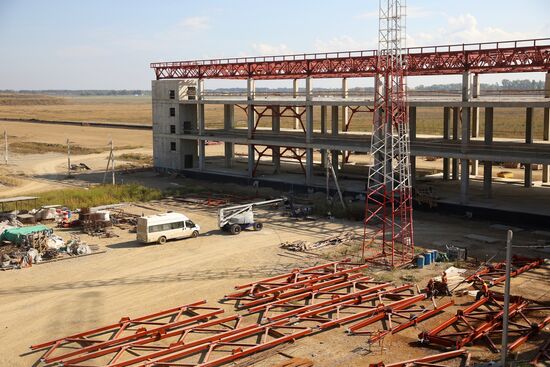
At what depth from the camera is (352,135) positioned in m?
60.3

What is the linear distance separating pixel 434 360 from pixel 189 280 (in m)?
12.6

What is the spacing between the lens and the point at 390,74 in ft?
104

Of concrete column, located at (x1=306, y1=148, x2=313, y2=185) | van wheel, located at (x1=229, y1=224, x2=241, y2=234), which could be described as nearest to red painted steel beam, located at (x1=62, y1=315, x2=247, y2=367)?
van wheel, located at (x1=229, y1=224, x2=241, y2=234)

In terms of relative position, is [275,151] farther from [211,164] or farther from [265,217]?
[265,217]

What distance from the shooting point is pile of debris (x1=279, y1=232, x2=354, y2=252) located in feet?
111

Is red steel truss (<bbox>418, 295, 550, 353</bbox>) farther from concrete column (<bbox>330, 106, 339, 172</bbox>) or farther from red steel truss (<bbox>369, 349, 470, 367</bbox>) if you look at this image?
concrete column (<bbox>330, 106, 339, 172</bbox>)

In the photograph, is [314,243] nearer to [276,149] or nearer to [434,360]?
[434,360]

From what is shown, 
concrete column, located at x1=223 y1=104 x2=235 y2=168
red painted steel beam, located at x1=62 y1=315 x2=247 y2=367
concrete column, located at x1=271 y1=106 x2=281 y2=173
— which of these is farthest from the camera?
concrete column, located at x1=223 y1=104 x2=235 y2=168

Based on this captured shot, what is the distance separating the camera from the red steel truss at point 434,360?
18.8 m

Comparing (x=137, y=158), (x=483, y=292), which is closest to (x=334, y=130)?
(x=137, y=158)

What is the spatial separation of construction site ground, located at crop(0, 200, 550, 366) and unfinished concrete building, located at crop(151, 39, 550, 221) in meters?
7.07

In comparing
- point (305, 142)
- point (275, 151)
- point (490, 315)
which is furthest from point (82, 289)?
point (275, 151)

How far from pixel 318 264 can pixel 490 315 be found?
9.90 meters

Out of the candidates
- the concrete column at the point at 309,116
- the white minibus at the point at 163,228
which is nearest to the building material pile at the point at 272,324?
the white minibus at the point at 163,228
